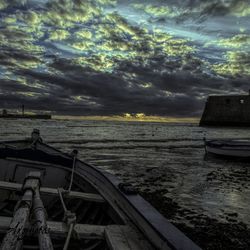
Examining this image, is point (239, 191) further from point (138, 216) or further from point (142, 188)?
point (138, 216)

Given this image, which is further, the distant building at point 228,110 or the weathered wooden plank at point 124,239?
the distant building at point 228,110

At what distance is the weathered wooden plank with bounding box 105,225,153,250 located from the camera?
3564mm

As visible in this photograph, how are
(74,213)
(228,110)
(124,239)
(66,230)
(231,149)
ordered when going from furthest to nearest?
(228,110)
(231,149)
(74,213)
(66,230)
(124,239)

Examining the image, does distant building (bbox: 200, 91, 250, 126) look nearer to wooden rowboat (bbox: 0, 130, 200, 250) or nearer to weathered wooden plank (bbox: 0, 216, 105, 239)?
wooden rowboat (bbox: 0, 130, 200, 250)

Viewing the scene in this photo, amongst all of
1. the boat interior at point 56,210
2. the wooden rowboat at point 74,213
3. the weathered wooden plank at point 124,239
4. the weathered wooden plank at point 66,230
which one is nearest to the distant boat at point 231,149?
the boat interior at point 56,210

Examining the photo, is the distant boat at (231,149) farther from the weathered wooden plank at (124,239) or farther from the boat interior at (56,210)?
the weathered wooden plank at (124,239)

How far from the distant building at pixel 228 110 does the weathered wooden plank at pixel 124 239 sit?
93730 millimetres

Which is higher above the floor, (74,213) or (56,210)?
(74,213)

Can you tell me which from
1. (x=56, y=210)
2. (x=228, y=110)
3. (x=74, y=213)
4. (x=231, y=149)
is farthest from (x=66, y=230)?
(x=228, y=110)

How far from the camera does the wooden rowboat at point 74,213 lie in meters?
3.48

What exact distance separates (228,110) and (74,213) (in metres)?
96.7

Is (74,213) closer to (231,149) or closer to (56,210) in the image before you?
(56,210)

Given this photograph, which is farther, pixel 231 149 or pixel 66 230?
pixel 231 149

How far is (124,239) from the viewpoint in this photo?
3.76 m
